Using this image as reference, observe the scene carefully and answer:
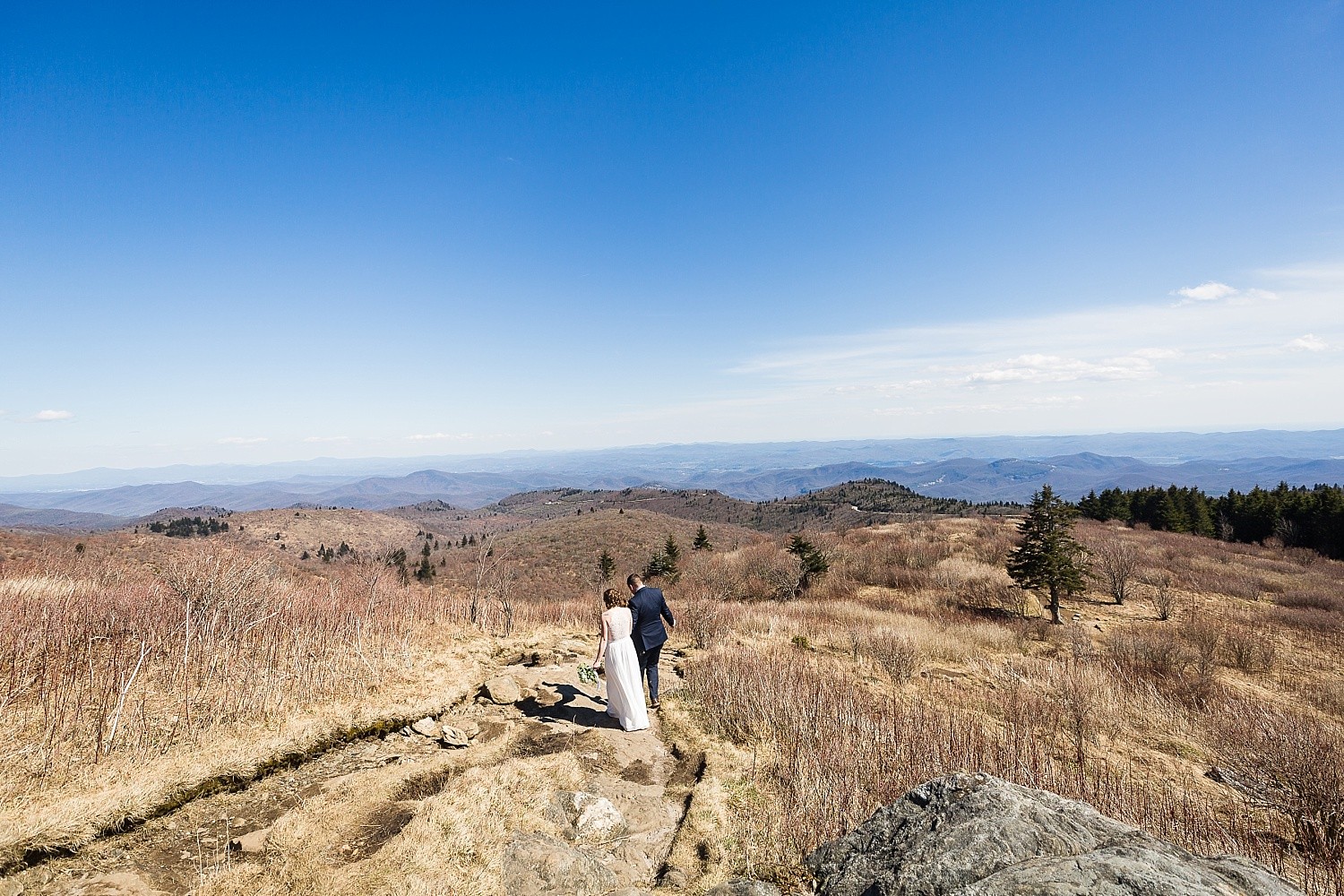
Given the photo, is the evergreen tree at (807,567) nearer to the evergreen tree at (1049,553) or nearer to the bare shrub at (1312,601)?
the evergreen tree at (1049,553)

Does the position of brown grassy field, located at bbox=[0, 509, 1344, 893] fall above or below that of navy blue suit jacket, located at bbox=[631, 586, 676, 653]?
below

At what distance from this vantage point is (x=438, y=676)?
951 centimetres

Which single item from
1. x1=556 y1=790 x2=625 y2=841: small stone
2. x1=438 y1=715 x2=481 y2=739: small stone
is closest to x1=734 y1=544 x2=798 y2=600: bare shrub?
x1=438 y1=715 x2=481 y2=739: small stone

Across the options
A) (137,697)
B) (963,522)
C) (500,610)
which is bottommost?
(963,522)

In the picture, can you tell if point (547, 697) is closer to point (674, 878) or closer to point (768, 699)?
point (768, 699)

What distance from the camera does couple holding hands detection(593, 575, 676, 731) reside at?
7.55 m

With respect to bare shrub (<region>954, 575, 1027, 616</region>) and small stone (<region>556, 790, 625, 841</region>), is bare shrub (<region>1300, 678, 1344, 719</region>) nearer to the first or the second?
bare shrub (<region>954, 575, 1027, 616</region>)

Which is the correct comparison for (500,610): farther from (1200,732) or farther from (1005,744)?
(1200,732)

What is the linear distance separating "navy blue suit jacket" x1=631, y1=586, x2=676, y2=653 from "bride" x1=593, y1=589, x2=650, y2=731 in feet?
0.95

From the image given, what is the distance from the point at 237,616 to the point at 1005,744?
40.8 feet

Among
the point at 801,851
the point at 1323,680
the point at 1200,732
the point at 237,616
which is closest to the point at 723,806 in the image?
the point at 801,851

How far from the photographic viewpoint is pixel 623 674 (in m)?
7.55

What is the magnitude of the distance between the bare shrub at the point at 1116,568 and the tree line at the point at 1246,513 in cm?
2479

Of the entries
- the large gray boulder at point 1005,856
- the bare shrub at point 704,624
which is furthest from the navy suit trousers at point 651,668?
the large gray boulder at point 1005,856
